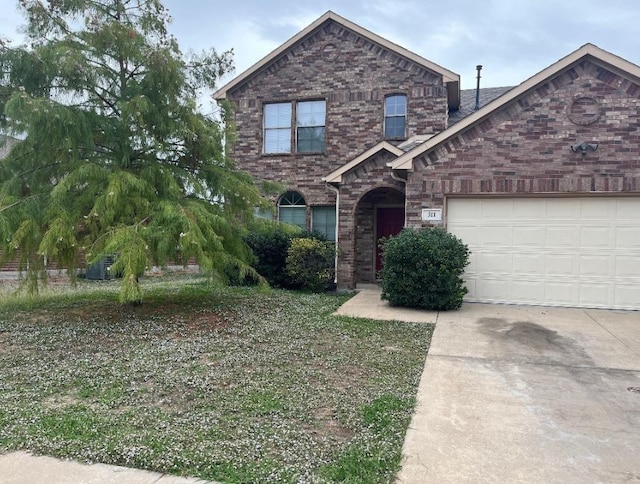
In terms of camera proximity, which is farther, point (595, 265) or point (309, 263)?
point (309, 263)

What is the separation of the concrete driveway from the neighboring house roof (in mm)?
9263

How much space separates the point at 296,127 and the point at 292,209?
2.55m

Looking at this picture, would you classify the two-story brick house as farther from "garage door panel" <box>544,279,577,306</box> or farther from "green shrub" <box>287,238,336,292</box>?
"green shrub" <box>287,238,336,292</box>

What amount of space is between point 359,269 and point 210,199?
602 centimetres

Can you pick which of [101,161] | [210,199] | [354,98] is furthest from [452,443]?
[354,98]

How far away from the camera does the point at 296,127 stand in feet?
45.8

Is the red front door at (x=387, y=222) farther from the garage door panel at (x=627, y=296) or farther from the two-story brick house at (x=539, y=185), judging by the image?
the garage door panel at (x=627, y=296)

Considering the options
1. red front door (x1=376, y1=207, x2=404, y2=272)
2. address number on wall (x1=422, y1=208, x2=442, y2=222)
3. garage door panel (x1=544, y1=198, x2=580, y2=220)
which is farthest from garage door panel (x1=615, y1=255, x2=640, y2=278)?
red front door (x1=376, y1=207, x2=404, y2=272)

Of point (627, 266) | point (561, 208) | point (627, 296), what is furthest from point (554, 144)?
point (627, 296)

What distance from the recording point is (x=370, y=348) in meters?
6.13

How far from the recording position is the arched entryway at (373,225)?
43.0 feet

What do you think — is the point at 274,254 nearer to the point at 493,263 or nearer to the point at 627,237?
the point at 493,263

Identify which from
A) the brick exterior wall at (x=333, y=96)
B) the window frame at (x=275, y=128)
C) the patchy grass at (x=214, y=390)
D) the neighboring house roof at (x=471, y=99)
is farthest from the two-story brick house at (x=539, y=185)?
the neighboring house roof at (x=471, y=99)

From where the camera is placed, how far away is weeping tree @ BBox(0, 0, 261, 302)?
6.57 metres
